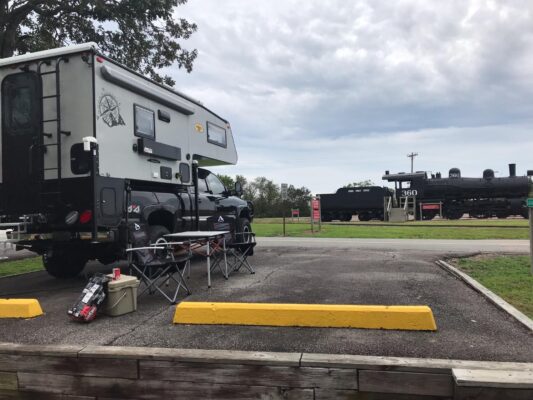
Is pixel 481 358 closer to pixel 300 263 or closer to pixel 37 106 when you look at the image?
pixel 300 263

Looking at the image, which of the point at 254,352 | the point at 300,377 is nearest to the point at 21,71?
the point at 254,352

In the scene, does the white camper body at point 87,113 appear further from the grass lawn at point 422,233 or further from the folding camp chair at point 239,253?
the grass lawn at point 422,233

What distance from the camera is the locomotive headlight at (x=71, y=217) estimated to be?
252 inches

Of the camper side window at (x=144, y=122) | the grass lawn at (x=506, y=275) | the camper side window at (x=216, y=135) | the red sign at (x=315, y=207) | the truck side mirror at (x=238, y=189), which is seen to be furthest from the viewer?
the red sign at (x=315, y=207)

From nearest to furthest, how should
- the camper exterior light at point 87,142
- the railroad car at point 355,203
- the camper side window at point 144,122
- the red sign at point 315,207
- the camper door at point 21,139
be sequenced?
the camper exterior light at point 87,142, the camper door at point 21,139, the camper side window at point 144,122, the red sign at point 315,207, the railroad car at point 355,203

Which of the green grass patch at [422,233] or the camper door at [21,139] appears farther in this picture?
the green grass patch at [422,233]

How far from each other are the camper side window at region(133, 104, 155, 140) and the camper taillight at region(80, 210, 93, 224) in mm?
1533

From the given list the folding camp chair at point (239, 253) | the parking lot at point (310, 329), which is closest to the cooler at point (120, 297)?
the parking lot at point (310, 329)

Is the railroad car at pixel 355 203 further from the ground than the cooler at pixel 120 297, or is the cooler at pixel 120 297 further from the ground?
the railroad car at pixel 355 203

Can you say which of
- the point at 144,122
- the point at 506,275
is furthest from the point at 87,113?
the point at 506,275

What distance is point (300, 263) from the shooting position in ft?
30.5

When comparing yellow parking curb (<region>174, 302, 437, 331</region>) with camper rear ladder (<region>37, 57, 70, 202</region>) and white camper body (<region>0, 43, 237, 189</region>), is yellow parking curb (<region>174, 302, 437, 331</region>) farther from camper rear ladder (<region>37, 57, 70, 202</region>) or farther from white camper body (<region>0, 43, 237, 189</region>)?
camper rear ladder (<region>37, 57, 70, 202</region>)

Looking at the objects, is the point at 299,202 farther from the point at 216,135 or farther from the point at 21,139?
the point at 21,139

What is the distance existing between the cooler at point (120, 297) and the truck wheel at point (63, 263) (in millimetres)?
2931
